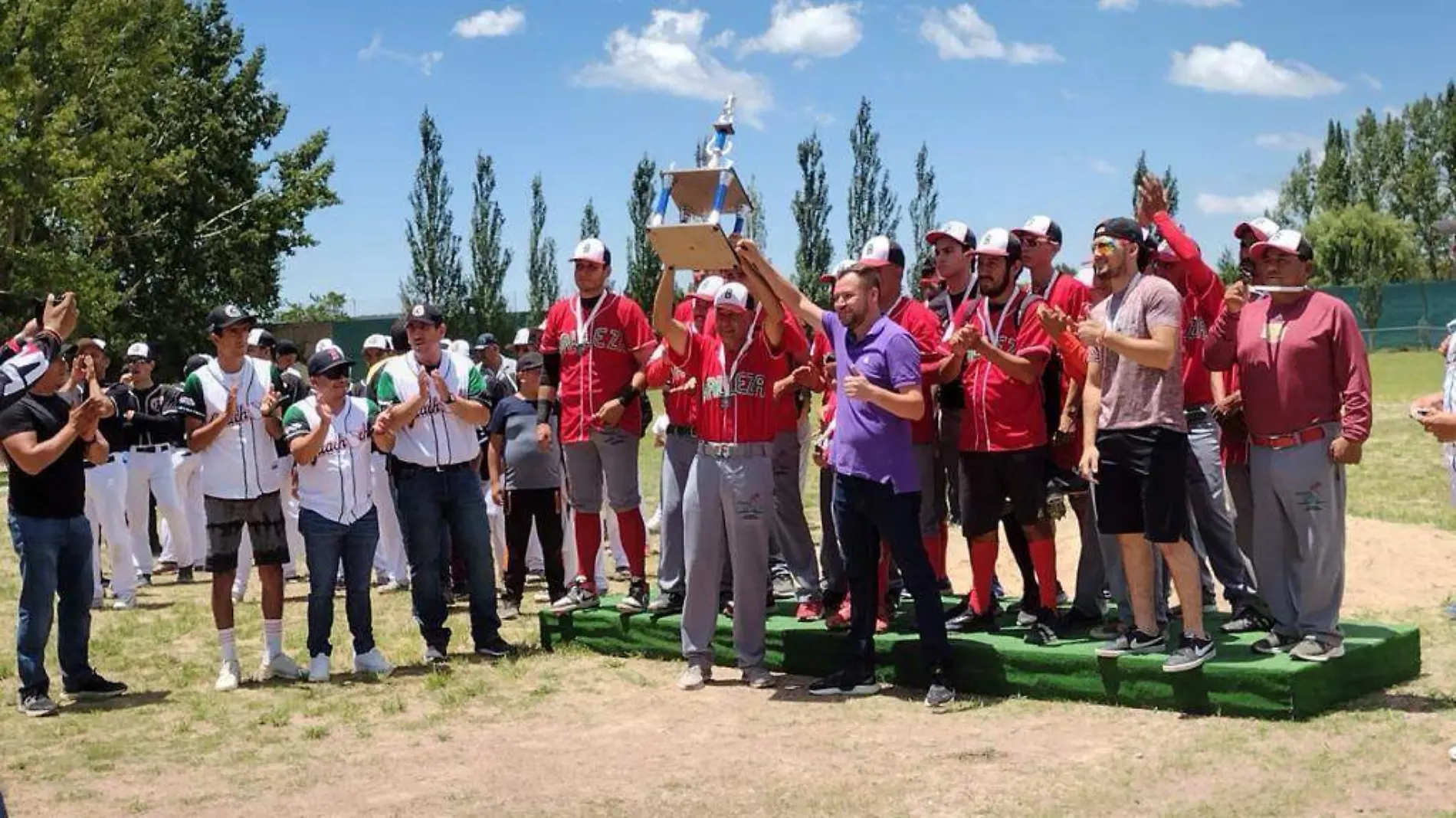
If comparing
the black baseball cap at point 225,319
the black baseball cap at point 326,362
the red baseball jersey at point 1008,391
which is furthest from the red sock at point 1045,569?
the black baseball cap at point 225,319

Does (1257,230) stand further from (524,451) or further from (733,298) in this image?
(524,451)

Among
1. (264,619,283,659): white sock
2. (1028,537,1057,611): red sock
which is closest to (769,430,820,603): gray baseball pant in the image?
(1028,537,1057,611): red sock

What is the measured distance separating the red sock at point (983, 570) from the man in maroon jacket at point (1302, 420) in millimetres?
1421

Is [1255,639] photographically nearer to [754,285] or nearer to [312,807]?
[754,285]

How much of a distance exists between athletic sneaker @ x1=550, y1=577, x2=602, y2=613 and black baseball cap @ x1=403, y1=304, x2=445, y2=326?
6.26 feet

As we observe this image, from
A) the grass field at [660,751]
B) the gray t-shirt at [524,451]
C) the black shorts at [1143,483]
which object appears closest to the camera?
the grass field at [660,751]

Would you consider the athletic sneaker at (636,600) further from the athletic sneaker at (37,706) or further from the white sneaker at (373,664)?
the athletic sneaker at (37,706)

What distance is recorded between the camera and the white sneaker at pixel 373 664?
8414mm

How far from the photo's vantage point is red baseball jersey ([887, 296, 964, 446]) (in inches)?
293

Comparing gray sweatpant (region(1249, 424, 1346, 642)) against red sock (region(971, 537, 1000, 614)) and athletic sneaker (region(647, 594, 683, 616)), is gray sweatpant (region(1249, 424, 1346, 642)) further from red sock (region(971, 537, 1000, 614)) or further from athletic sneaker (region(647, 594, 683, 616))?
athletic sneaker (region(647, 594, 683, 616))

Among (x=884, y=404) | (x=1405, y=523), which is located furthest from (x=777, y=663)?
(x=1405, y=523)

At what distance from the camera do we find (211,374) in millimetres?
8453

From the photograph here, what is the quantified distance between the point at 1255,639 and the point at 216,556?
585 centimetres

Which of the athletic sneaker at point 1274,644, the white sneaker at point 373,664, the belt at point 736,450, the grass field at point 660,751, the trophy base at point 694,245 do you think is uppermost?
the trophy base at point 694,245
